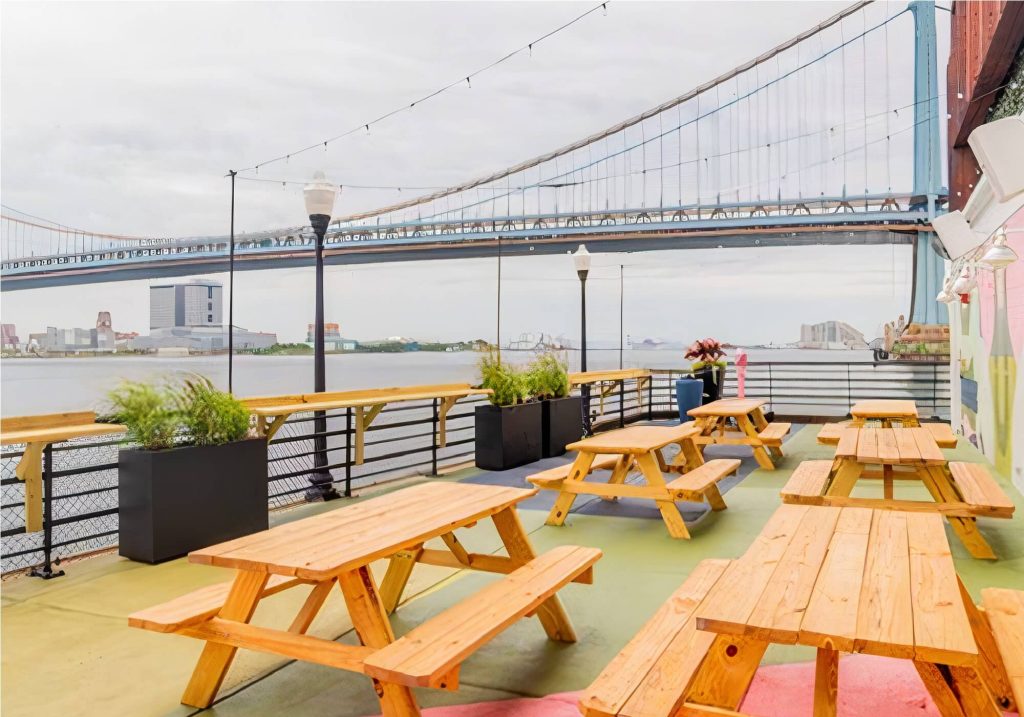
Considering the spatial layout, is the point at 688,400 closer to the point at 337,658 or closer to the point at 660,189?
the point at 337,658

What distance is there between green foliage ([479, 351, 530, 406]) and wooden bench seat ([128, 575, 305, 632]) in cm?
383

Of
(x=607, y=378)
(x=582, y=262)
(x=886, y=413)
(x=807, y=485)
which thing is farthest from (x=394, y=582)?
(x=582, y=262)

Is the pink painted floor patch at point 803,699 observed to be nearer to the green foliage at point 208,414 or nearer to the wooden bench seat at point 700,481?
the wooden bench seat at point 700,481

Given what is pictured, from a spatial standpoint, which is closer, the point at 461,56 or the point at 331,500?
the point at 331,500

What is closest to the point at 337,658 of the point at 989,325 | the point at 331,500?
the point at 331,500

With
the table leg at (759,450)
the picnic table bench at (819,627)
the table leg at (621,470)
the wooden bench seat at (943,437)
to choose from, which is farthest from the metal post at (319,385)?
the wooden bench seat at (943,437)

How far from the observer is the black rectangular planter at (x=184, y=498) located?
122 inches

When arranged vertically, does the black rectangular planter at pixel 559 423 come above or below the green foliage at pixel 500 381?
below

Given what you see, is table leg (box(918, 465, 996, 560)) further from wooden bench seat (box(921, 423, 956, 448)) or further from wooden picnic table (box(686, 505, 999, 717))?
wooden picnic table (box(686, 505, 999, 717))

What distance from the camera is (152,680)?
202 centimetres

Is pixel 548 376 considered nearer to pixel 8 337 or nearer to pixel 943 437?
pixel 943 437

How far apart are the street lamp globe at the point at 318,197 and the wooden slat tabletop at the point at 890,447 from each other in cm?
333

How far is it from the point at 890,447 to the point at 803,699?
1.91 m

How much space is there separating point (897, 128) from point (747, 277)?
35.6ft
